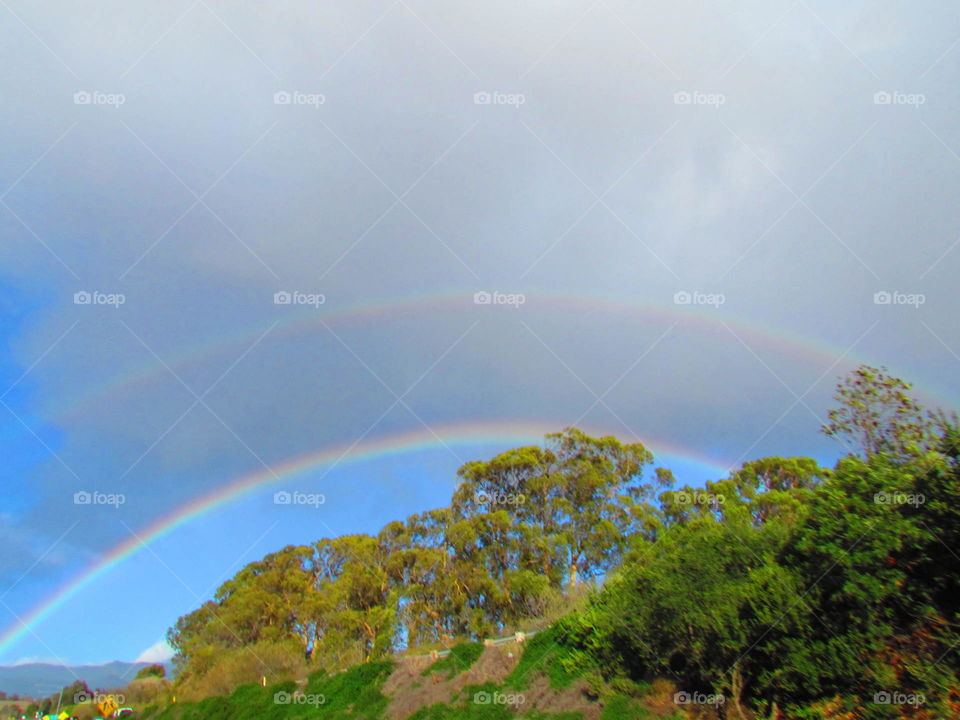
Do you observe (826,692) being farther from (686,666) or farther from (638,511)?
(638,511)

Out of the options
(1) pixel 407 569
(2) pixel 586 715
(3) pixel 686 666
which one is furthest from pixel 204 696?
(3) pixel 686 666
